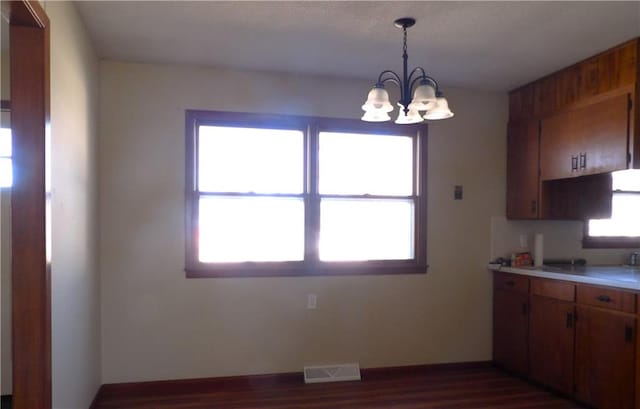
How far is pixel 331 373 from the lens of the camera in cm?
357

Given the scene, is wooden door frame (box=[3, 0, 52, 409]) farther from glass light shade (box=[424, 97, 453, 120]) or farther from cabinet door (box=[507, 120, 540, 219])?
cabinet door (box=[507, 120, 540, 219])

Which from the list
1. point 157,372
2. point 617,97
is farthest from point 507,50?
point 157,372

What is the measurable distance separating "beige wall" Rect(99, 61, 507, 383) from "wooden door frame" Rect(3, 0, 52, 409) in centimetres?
146

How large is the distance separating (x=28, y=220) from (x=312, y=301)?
→ 2.24 meters

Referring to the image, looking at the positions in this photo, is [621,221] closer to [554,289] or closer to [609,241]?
[609,241]

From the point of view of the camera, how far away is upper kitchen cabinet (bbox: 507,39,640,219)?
116 inches

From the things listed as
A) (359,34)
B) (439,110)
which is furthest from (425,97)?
(359,34)

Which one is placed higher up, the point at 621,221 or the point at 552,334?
the point at 621,221

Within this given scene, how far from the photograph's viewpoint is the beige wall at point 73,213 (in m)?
2.10

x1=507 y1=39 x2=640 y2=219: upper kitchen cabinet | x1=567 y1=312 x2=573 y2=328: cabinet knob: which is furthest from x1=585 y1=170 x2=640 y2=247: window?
x1=567 y1=312 x2=573 y2=328: cabinet knob

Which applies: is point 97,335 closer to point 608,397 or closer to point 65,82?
point 65,82

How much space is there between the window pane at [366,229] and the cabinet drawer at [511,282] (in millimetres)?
856

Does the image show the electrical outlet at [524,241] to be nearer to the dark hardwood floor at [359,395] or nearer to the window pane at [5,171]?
the dark hardwood floor at [359,395]

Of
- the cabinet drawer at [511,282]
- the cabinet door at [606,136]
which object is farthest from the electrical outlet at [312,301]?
the cabinet door at [606,136]
